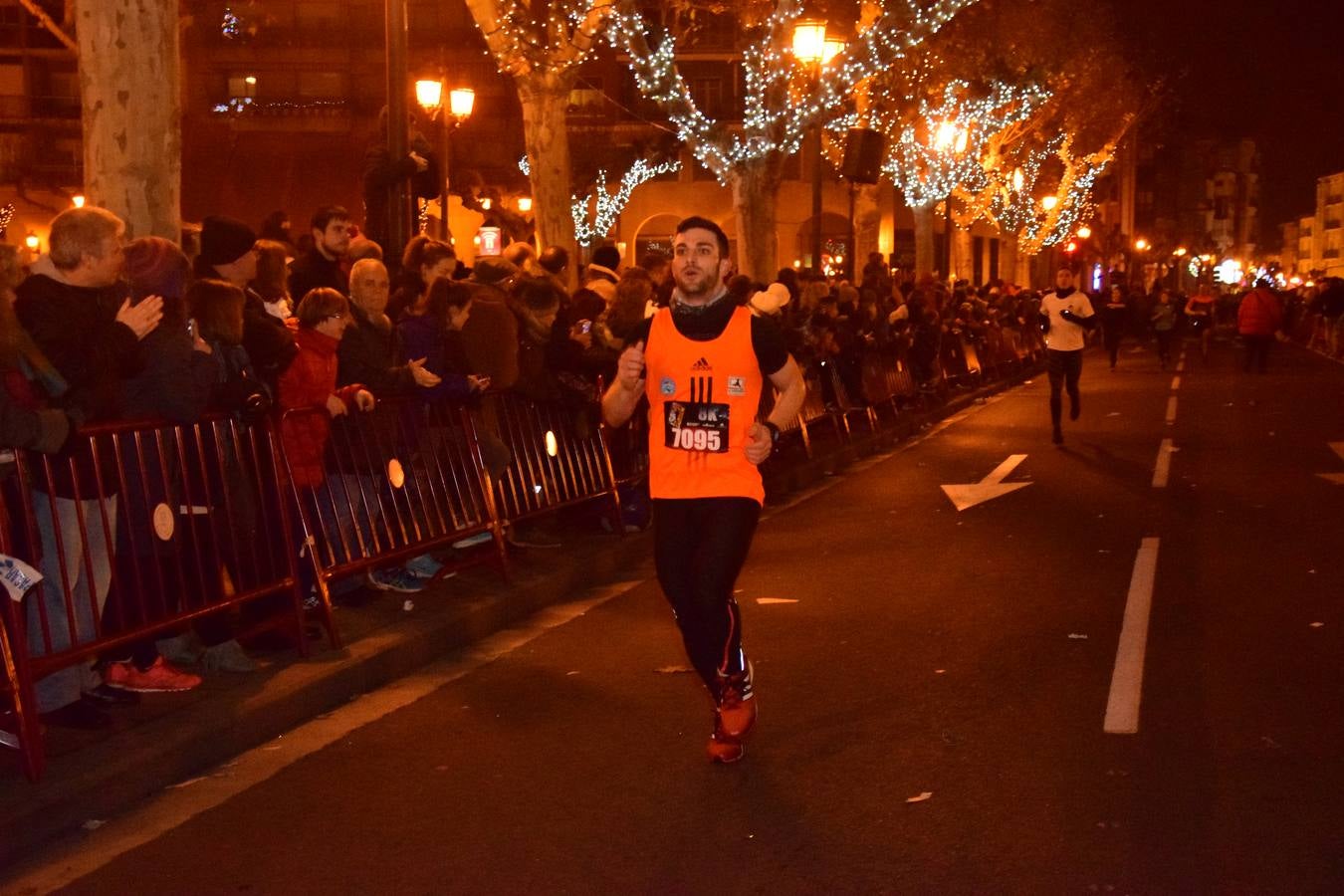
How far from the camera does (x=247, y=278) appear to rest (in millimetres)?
8148

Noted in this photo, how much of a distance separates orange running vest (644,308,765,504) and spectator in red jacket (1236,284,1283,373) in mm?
27996

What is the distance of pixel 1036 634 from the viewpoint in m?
8.29

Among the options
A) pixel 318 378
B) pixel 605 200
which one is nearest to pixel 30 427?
pixel 318 378

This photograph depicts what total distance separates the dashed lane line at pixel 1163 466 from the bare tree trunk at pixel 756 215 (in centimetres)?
668

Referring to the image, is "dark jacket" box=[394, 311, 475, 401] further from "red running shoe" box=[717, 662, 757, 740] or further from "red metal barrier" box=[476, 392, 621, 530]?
"red running shoe" box=[717, 662, 757, 740]

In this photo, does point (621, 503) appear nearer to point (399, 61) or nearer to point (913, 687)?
point (399, 61)

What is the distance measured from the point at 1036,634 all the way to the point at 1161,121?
5835cm

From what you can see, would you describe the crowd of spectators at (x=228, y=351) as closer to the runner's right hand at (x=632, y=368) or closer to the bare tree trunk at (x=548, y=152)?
the runner's right hand at (x=632, y=368)

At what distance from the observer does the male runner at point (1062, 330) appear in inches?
717

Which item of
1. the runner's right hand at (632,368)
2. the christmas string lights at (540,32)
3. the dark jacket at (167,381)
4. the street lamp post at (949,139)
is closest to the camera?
the runner's right hand at (632,368)

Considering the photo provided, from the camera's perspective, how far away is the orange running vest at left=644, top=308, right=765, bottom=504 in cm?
605

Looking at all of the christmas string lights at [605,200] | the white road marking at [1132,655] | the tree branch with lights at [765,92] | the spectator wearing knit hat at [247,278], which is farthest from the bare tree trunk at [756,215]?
the christmas string lights at [605,200]

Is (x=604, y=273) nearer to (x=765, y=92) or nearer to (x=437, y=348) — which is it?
(x=437, y=348)

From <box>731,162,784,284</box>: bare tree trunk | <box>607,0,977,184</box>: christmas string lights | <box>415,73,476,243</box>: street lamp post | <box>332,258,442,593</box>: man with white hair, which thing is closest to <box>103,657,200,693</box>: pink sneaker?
<box>332,258,442,593</box>: man with white hair
